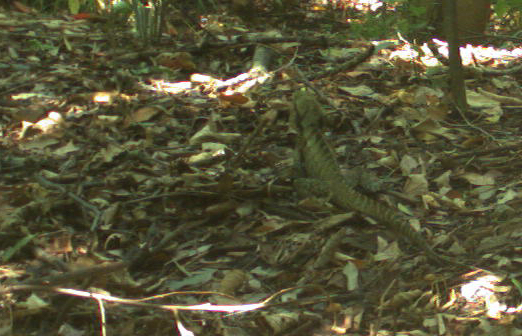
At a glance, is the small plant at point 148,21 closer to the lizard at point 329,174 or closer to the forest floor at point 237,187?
the forest floor at point 237,187

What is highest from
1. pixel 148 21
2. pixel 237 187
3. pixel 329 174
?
pixel 148 21

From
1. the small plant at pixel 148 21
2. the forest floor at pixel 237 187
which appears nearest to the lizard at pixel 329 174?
the forest floor at pixel 237 187

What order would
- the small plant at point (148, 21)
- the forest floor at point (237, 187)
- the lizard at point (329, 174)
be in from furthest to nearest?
the small plant at point (148, 21), the lizard at point (329, 174), the forest floor at point (237, 187)

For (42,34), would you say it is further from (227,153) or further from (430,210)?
(430,210)

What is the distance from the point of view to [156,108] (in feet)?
16.9

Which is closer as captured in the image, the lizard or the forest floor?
the forest floor

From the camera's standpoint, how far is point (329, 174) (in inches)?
161

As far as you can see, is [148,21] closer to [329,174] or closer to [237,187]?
[237,187]

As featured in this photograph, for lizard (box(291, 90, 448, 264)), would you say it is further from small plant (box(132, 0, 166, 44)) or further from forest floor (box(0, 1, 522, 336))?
small plant (box(132, 0, 166, 44))

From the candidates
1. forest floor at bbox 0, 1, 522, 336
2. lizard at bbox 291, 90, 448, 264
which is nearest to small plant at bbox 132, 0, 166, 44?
→ forest floor at bbox 0, 1, 522, 336

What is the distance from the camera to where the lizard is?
3553 mm

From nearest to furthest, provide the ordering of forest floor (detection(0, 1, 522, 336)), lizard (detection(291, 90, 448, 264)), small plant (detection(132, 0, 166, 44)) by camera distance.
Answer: forest floor (detection(0, 1, 522, 336)) → lizard (detection(291, 90, 448, 264)) → small plant (detection(132, 0, 166, 44))

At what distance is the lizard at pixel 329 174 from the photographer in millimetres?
3553

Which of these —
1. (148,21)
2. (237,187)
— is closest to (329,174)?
(237,187)
